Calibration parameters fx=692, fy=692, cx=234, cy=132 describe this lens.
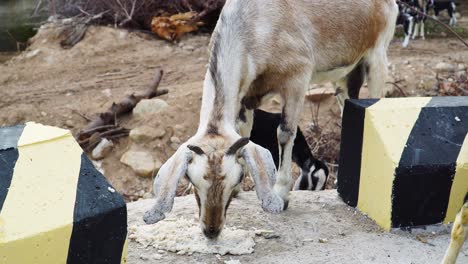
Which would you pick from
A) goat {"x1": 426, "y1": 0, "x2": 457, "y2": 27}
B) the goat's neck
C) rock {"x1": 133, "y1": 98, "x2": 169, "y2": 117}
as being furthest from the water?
the goat's neck

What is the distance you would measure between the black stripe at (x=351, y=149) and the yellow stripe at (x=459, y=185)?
65 centimetres

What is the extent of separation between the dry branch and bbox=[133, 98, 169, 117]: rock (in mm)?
135

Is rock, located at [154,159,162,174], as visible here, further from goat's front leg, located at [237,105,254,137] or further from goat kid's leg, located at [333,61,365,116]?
goat's front leg, located at [237,105,254,137]

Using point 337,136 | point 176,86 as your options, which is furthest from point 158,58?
point 337,136

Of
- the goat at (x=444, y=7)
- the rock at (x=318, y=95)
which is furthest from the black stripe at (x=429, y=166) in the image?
the goat at (x=444, y=7)

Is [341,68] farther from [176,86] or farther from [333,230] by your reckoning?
[176,86]

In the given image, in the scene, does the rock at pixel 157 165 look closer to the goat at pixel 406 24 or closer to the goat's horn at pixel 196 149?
the goat's horn at pixel 196 149

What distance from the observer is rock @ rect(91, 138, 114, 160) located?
8.99 m

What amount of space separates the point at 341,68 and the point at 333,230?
61.6 inches

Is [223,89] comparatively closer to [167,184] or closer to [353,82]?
[167,184]

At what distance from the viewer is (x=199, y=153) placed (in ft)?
13.0

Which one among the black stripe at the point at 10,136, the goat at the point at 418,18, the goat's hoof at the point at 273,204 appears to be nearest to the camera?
the black stripe at the point at 10,136

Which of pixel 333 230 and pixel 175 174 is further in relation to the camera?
pixel 333 230

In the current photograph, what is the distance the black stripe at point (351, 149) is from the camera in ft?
16.0
